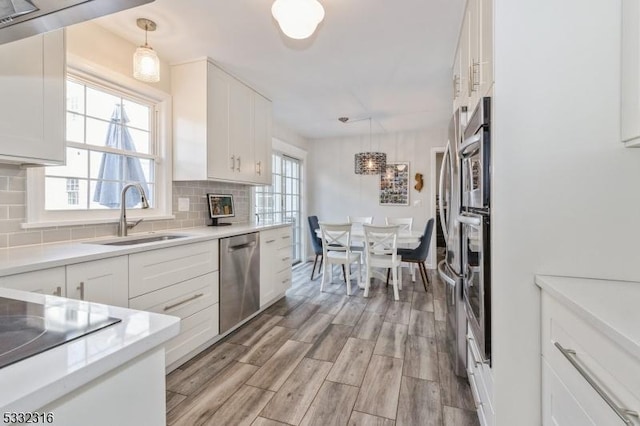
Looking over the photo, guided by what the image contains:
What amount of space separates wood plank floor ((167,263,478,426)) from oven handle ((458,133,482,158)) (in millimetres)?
1416

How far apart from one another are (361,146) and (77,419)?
5531 mm

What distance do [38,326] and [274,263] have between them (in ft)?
8.78

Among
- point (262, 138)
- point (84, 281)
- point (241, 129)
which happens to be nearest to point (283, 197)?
point (262, 138)

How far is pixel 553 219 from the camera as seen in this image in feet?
3.95

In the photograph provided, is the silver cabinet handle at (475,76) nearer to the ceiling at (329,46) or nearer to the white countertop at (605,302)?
the ceiling at (329,46)

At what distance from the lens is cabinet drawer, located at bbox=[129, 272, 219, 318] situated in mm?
1861

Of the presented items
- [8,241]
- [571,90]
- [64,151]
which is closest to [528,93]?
[571,90]

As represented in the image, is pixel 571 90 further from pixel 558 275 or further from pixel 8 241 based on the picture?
pixel 8 241

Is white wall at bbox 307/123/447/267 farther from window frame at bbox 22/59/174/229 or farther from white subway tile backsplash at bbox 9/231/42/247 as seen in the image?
white subway tile backsplash at bbox 9/231/42/247

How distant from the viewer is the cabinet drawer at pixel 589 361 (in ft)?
2.31

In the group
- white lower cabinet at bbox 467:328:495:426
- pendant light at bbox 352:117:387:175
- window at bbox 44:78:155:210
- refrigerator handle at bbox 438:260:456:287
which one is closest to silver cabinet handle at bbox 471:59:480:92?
refrigerator handle at bbox 438:260:456:287

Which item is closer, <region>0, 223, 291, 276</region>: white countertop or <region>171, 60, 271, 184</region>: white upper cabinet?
<region>0, 223, 291, 276</region>: white countertop

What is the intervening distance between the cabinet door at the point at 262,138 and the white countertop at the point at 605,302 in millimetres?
2892

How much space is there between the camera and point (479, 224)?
1367 mm
